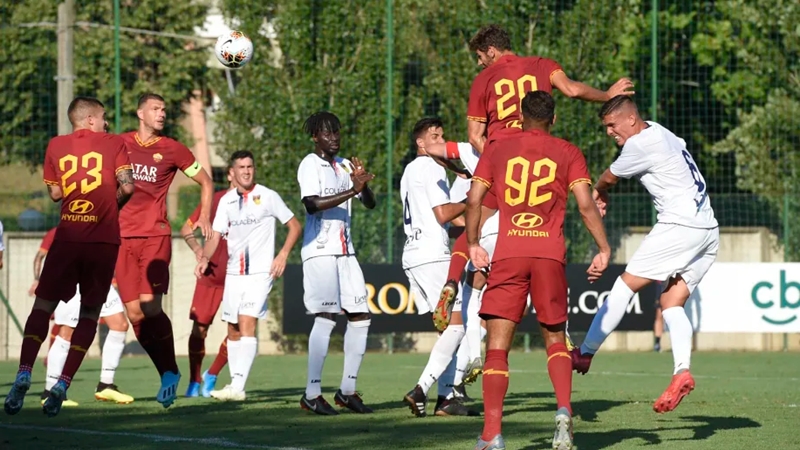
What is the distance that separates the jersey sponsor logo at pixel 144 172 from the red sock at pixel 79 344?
173 cm

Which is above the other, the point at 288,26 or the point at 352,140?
the point at 288,26

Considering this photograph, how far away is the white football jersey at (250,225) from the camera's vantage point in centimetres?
1278

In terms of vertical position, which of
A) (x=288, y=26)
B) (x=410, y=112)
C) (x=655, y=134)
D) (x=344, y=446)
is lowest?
(x=344, y=446)

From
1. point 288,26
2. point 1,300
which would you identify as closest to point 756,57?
point 288,26

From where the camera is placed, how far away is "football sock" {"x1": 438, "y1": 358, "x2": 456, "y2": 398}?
35.2 feet

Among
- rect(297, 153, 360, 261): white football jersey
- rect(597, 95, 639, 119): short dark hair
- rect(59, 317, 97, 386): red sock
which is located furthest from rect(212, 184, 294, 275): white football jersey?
rect(597, 95, 639, 119): short dark hair

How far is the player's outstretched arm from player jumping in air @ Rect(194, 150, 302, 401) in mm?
2383

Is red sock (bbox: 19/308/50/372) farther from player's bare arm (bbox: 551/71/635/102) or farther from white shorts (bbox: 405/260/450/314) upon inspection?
player's bare arm (bbox: 551/71/635/102)

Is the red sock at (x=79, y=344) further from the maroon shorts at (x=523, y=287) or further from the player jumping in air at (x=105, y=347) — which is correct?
the maroon shorts at (x=523, y=287)

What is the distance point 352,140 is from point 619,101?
12460 mm

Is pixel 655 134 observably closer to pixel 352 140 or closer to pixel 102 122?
pixel 102 122

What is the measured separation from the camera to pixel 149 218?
1180 cm

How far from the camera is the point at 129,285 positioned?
1162 centimetres

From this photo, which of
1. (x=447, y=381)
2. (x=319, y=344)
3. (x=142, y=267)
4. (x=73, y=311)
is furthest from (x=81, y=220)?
(x=447, y=381)
